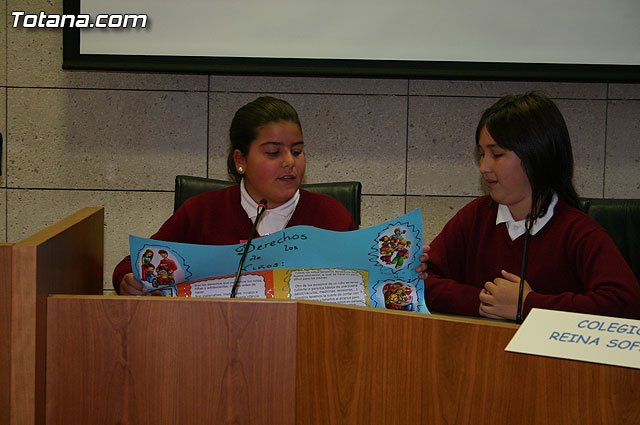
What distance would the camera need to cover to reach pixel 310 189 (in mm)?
2256

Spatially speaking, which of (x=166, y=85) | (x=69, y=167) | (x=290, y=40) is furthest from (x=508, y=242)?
(x=69, y=167)

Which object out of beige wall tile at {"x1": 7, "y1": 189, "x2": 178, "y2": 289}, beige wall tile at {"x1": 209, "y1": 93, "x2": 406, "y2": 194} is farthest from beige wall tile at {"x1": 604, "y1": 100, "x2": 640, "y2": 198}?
beige wall tile at {"x1": 7, "y1": 189, "x2": 178, "y2": 289}

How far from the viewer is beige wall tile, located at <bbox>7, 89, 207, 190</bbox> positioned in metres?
2.71

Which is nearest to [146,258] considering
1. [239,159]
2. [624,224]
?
[239,159]

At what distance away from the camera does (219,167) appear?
9.04 feet

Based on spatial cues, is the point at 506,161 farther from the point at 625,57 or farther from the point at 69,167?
the point at 69,167

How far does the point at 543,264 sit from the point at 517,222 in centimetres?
14

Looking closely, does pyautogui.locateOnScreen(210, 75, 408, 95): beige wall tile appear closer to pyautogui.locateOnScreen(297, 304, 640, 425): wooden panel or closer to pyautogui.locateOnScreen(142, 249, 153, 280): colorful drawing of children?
pyautogui.locateOnScreen(142, 249, 153, 280): colorful drawing of children

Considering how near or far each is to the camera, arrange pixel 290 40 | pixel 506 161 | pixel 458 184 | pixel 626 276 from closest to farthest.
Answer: pixel 626 276
pixel 506 161
pixel 290 40
pixel 458 184

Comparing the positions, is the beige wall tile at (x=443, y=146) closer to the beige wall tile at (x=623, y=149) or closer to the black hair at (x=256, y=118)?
the beige wall tile at (x=623, y=149)

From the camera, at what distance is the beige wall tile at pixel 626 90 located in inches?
108

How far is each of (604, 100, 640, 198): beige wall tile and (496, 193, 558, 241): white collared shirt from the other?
117 cm

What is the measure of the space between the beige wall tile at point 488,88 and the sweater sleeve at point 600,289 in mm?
1233

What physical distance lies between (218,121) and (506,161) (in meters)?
1.40
